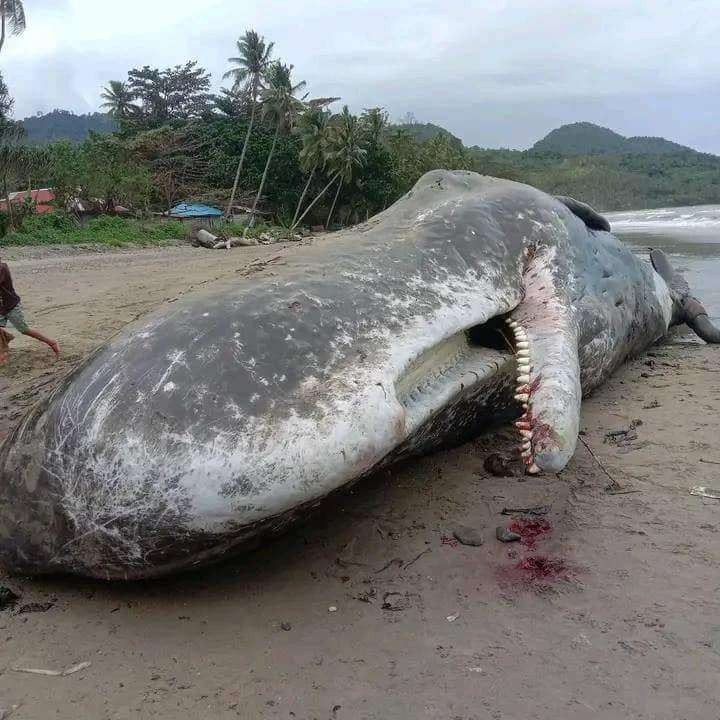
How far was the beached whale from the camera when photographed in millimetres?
2322

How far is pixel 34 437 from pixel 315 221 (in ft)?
153

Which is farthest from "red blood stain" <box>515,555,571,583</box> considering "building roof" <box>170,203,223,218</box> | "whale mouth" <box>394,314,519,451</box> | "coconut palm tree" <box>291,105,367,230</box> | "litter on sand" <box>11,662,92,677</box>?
"coconut palm tree" <box>291,105,367,230</box>

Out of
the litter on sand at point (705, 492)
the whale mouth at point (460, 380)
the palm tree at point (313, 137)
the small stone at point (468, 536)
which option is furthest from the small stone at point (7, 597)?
the palm tree at point (313, 137)

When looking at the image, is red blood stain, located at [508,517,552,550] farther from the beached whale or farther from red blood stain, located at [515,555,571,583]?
the beached whale

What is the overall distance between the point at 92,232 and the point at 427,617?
3091 centimetres

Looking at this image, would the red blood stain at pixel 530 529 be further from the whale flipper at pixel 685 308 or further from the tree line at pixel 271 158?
the tree line at pixel 271 158

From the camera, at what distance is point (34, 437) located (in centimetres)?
261

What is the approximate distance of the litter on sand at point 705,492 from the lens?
348 centimetres

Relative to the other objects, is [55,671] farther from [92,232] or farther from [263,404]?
[92,232]

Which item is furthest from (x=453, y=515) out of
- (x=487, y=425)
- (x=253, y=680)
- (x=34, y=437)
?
(x=34, y=437)

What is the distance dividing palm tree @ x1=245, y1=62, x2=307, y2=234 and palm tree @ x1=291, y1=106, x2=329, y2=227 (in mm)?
2217

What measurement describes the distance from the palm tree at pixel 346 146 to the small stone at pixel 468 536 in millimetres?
41207

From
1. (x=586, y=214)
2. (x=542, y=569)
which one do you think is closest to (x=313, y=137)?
(x=586, y=214)

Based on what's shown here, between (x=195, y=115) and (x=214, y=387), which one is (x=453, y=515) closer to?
(x=214, y=387)
